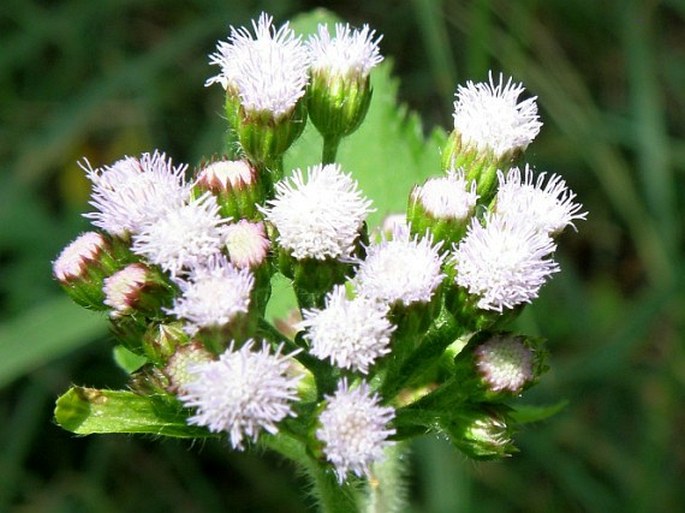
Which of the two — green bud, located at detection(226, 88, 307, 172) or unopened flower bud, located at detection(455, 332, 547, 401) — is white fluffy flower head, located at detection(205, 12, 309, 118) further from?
unopened flower bud, located at detection(455, 332, 547, 401)

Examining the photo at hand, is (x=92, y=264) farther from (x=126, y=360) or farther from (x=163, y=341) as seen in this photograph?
(x=126, y=360)

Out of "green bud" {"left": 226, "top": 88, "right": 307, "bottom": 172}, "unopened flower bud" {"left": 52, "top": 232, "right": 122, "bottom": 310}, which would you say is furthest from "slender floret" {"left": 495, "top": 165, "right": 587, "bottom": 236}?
"unopened flower bud" {"left": 52, "top": 232, "right": 122, "bottom": 310}

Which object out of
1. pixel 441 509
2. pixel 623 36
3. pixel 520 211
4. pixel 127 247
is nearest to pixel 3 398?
pixel 441 509

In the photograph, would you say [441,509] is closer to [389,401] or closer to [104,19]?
[389,401]

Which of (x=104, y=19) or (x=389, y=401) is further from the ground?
(x=104, y=19)

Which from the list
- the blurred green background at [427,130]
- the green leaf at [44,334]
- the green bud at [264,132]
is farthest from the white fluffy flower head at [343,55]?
the green leaf at [44,334]

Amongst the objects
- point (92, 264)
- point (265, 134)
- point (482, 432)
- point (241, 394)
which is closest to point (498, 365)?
point (482, 432)
